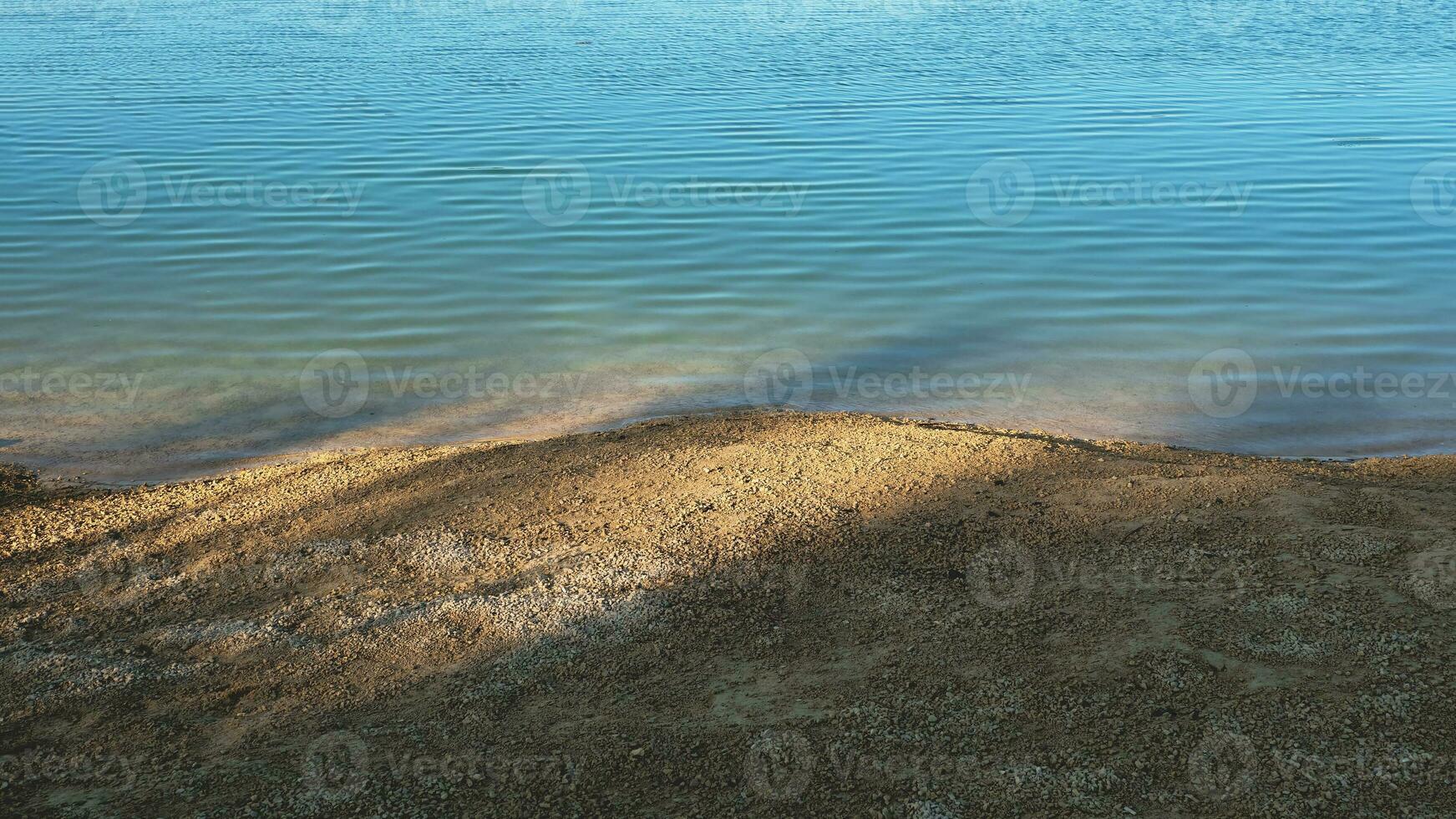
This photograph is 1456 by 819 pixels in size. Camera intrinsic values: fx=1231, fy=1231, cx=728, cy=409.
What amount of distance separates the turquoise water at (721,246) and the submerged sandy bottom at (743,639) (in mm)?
1353

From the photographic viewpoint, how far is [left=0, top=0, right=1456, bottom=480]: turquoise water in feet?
19.2

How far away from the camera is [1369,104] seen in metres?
11.8

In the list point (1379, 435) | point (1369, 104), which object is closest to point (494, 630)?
point (1379, 435)

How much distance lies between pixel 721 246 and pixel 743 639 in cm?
510

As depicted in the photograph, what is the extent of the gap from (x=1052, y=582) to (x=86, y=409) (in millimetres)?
4586

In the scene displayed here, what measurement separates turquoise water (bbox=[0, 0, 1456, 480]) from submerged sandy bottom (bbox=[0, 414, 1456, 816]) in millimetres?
1353

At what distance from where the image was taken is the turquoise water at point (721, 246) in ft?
19.2

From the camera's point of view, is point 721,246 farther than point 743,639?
Yes

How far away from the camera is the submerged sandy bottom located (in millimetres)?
2578

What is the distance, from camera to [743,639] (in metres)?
3.20

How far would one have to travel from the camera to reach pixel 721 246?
316 inches

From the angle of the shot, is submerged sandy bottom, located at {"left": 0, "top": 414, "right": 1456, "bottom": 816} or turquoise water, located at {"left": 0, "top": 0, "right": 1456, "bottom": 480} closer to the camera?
submerged sandy bottom, located at {"left": 0, "top": 414, "right": 1456, "bottom": 816}

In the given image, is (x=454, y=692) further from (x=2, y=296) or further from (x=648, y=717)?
(x=2, y=296)

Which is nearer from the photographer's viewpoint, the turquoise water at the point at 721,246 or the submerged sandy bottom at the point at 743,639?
the submerged sandy bottom at the point at 743,639
